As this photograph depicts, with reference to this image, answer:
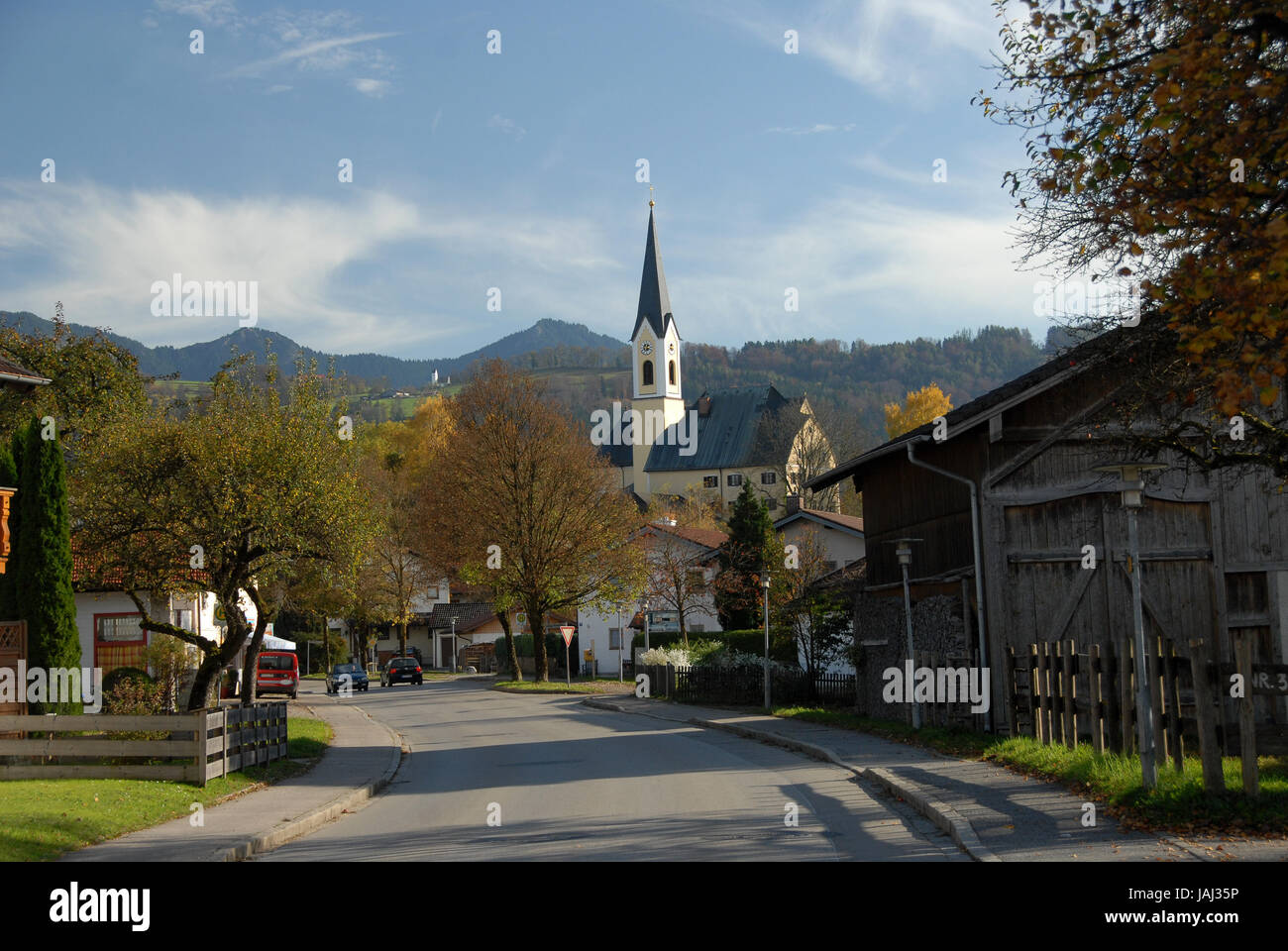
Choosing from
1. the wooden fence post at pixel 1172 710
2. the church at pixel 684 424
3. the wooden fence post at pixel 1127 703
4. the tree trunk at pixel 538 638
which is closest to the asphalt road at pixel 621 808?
the wooden fence post at pixel 1127 703

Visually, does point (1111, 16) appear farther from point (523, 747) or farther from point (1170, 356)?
point (523, 747)

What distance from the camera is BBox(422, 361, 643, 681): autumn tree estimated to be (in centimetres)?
4888

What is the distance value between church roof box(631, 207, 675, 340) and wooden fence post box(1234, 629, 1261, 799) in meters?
95.8

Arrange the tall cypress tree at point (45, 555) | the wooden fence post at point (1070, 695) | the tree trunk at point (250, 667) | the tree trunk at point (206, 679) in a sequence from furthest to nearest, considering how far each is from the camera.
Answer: the tree trunk at point (250, 667) → the tall cypress tree at point (45, 555) → the tree trunk at point (206, 679) → the wooden fence post at point (1070, 695)

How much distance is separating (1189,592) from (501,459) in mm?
32553

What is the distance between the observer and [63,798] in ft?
47.1

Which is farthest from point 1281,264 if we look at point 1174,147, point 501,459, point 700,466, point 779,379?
point 779,379

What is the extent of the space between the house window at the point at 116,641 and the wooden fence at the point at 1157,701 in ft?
98.2

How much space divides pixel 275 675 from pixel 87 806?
115 ft

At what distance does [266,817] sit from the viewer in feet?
44.9

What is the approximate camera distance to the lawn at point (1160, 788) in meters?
10.3

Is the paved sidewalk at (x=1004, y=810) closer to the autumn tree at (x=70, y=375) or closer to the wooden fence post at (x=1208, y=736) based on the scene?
the wooden fence post at (x=1208, y=736)

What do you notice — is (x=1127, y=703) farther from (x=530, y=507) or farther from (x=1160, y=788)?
(x=530, y=507)

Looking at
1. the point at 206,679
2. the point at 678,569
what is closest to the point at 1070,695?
the point at 206,679
